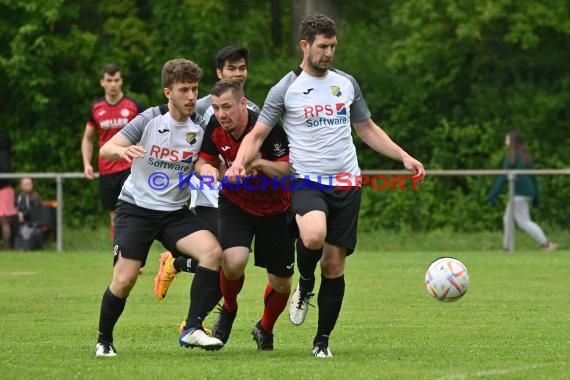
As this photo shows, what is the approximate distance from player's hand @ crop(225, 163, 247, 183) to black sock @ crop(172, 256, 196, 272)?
90.3 inches

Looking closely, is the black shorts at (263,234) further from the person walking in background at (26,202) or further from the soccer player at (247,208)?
the person walking in background at (26,202)

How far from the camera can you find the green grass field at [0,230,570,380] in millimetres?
7605

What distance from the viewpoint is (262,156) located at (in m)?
8.54

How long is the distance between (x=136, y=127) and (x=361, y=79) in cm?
1853

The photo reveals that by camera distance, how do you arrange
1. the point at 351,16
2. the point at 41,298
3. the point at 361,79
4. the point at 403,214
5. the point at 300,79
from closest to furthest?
1. the point at 300,79
2. the point at 41,298
3. the point at 403,214
4. the point at 361,79
5. the point at 351,16

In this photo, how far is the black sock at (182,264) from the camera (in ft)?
33.7

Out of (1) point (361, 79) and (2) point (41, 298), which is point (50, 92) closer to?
(1) point (361, 79)

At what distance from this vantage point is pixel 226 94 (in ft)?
27.4

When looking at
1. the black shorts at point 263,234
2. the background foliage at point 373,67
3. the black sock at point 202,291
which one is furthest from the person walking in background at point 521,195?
the black sock at point 202,291

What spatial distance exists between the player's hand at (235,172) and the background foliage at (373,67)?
1550 cm

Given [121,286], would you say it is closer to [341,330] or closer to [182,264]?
[182,264]

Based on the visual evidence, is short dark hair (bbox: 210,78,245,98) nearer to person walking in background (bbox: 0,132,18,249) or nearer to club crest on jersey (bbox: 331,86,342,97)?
club crest on jersey (bbox: 331,86,342,97)

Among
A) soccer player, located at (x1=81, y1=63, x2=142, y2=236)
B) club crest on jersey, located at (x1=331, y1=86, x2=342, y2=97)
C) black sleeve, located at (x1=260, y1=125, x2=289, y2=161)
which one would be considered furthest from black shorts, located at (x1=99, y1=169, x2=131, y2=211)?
club crest on jersey, located at (x1=331, y1=86, x2=342, y2=97)

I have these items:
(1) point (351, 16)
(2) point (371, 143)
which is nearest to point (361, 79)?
(1) point (351, 16)
